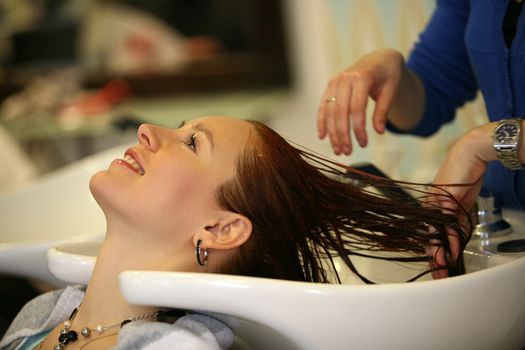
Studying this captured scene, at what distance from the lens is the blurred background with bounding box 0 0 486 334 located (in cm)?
288

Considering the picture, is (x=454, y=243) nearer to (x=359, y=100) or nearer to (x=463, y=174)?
(x=463, y=174)

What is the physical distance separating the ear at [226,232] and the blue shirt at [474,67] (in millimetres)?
359

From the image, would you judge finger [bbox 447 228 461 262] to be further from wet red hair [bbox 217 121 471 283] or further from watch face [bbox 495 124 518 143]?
watch face [bbox 495 124 518 143]

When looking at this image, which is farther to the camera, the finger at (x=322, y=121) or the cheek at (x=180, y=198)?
the finger at (x=322, y=121)

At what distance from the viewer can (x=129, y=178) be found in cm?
93

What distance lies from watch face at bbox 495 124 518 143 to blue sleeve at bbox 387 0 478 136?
350 mm

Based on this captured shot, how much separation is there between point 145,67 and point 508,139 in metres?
2.49

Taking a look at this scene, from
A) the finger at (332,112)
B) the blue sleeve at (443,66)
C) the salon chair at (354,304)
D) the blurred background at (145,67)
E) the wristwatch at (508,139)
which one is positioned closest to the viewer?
the salon chair at (354,304)

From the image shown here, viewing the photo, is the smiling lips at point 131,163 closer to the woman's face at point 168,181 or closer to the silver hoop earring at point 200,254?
the woman's face at point 168,181

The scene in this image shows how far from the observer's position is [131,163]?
3.15 ft

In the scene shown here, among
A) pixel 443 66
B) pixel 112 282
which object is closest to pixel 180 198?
pixel 112 282

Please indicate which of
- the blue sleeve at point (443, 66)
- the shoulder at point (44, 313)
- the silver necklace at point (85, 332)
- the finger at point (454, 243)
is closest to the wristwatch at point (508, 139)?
the finger at point (454, 243)

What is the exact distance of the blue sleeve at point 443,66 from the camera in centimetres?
118

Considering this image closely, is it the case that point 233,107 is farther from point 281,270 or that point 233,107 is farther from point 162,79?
point 281,270
